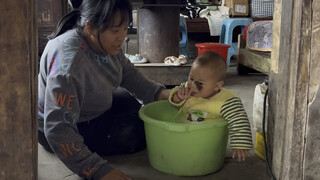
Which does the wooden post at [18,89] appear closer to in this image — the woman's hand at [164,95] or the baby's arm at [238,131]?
the baby's arm at [238,131]

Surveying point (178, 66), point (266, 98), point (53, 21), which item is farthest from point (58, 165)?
point (53, 21)

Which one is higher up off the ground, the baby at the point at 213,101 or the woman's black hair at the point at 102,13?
the woman's black hair at the point at 102,13

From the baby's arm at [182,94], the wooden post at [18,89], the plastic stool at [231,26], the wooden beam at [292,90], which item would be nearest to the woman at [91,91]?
the baby's arm at [182,94]

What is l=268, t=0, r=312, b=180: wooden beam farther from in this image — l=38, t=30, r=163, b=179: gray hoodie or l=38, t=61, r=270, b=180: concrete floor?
l=38, t=30, r=163, b=179: gray hoodie

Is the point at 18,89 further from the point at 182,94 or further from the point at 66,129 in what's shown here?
the point at 182,94

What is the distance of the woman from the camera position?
60.5 inches

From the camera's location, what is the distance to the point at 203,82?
176cm

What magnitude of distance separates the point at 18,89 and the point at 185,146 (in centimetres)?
80

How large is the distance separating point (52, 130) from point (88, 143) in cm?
44

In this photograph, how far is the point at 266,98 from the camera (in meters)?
1.81

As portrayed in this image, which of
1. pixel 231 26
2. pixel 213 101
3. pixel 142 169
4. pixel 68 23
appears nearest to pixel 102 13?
pixel 68 23

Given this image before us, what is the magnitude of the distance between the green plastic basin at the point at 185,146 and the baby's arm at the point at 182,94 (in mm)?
164

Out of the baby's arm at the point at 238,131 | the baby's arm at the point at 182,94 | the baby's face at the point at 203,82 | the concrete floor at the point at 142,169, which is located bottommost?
the concrete floor at the point at 142,169

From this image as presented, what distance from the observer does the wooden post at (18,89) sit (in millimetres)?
1023
